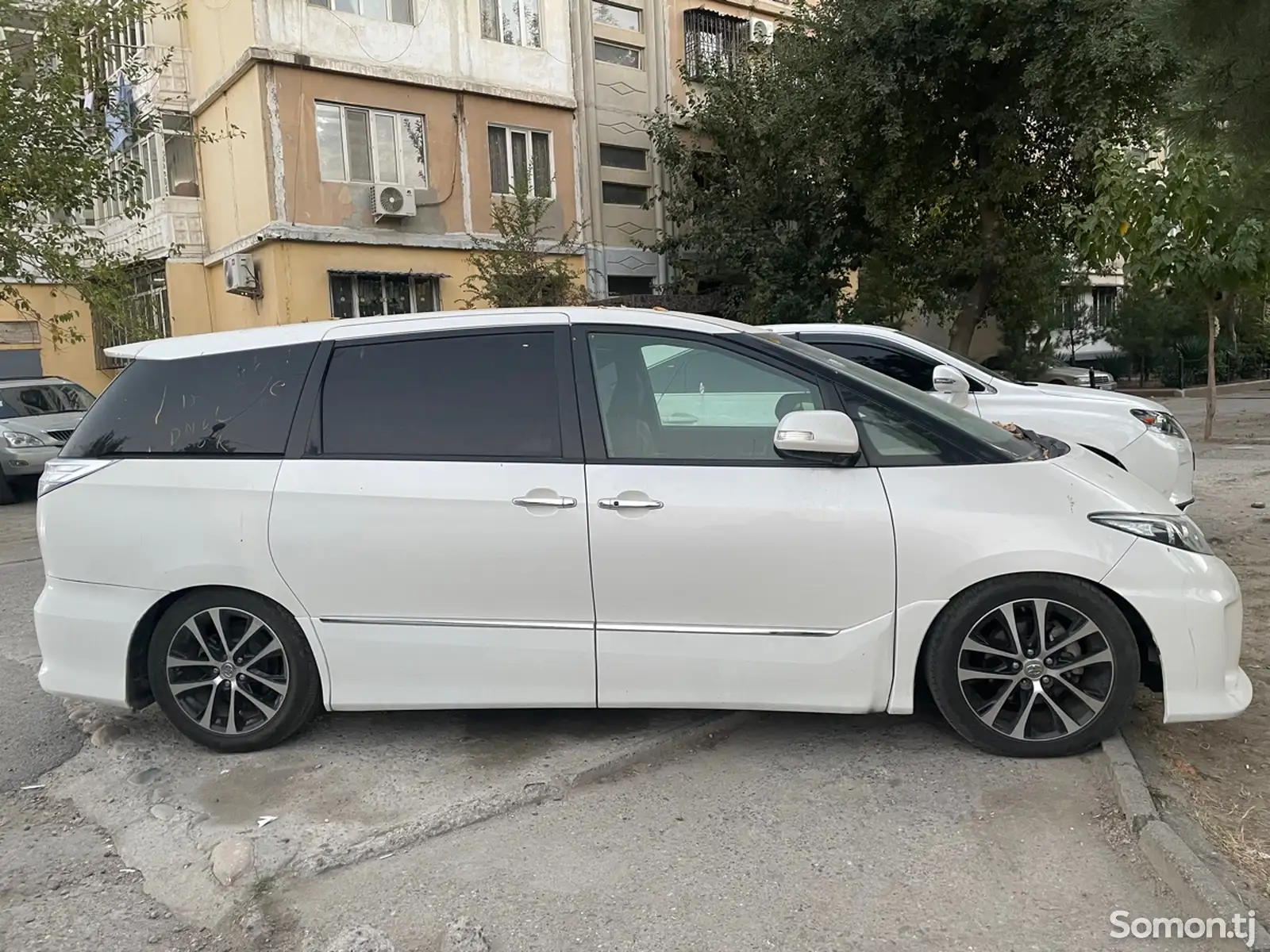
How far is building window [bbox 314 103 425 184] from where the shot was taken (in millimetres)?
16891

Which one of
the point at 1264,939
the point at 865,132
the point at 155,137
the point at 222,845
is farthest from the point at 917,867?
the point at 155,137

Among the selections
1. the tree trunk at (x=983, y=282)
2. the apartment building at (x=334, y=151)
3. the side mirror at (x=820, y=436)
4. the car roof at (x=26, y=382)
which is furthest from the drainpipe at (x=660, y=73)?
the side mirror at (x=820, y=436)

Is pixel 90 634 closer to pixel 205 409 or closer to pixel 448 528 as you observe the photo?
pixel 205 409

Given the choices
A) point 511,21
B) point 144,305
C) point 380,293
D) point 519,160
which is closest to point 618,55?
point 511,21

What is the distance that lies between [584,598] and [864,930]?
4.99 ft

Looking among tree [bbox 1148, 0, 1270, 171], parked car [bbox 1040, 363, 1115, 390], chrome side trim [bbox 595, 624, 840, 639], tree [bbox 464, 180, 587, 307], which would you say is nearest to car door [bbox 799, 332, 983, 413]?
tree [bbox 1148, 0, 1270, 171]

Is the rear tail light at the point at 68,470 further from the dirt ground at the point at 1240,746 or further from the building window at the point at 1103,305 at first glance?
the building window at the point at 1103,305

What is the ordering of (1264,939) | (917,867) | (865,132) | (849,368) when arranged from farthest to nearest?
1. (865,132)
2. (849,368)
3. (917,867)
4. (1264,939)

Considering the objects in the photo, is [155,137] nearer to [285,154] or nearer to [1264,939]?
[285,154]

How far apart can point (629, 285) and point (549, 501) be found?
1895 centimetres

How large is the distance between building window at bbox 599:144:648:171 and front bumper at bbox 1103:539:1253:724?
19005 mm

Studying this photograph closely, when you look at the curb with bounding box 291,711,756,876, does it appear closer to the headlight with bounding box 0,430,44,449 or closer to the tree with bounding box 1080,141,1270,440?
the tree with bounding box 1080,141,1270,440

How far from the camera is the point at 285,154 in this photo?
16.4 metres

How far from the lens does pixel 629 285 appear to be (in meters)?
22.1
